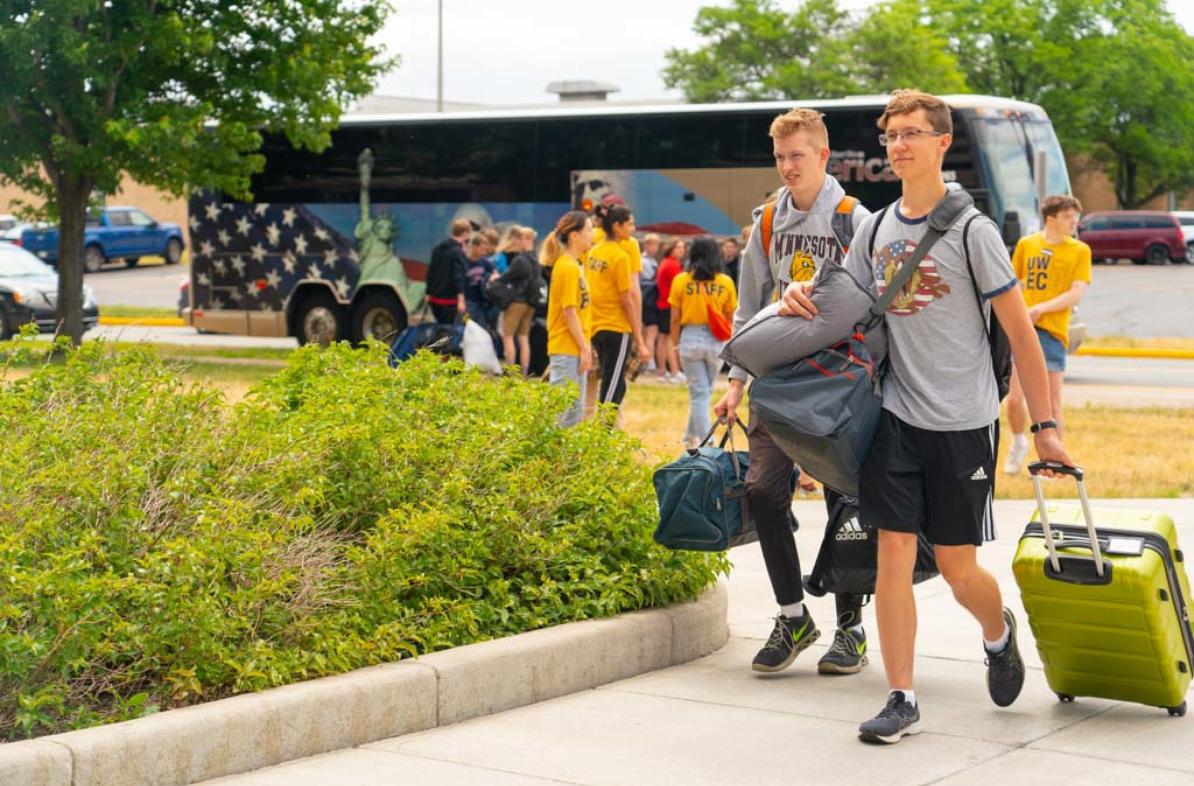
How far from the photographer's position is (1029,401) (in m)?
5.32

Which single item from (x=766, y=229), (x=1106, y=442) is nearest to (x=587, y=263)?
(x=1106, y=442)

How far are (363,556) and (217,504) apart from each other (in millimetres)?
532

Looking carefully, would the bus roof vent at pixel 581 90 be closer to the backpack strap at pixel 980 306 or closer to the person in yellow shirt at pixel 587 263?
the person in yellow shirt at pixel 587 263

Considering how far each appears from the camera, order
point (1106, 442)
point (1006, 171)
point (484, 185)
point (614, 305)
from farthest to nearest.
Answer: point (484, 185), point (1006, 171), point (1106, 442), point (614, 305)

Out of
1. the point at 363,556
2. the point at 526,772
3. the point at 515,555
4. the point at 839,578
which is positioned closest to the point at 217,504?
the point at 363,556

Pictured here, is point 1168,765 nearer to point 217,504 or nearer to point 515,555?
point 515,555

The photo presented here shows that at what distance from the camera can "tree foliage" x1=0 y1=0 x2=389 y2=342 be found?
70.1ft

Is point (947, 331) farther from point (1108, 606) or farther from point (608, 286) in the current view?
point (608, 286)

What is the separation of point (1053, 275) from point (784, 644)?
5866 mm

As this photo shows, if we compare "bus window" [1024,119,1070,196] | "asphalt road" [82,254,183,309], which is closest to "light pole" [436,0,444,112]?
"asphalt road" [82,254,183,309]

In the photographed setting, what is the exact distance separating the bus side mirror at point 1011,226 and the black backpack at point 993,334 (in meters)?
15.3

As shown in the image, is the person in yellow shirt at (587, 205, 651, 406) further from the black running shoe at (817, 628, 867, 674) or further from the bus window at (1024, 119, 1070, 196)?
the bus window at (1024, 119, 1070, 196)

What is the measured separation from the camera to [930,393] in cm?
535

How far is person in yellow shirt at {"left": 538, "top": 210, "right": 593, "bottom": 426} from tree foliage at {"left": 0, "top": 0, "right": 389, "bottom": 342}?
11.0 metres
